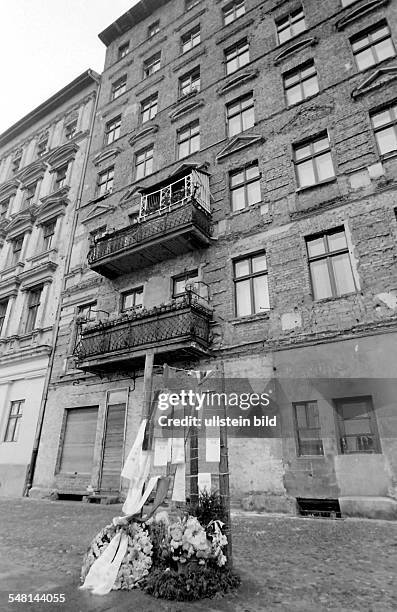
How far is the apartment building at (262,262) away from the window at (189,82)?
0.10 meters

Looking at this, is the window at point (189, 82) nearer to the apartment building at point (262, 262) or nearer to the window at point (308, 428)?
the apartment building at point (262, 262)

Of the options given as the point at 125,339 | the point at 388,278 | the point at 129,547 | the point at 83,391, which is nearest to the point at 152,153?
the point at 125,339

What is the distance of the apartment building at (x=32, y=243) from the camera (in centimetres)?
1466

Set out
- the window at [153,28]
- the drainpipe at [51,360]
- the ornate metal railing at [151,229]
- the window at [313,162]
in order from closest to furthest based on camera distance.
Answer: the window at [313,162] → the ornate metal railing at [151,229] → the drainpipe at [51,360] → the window at [153,28]

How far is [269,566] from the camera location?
177 inches

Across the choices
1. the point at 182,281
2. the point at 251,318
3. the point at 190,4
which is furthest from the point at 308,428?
the point at 190,4

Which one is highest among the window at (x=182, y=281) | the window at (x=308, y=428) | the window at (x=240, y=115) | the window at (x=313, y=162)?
the window at (x=240, y=115)

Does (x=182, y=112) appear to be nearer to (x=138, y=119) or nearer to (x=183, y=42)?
(x=138, y=119)

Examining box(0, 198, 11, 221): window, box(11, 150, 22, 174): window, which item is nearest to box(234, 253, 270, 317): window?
box(0, 198, 11, 221): window

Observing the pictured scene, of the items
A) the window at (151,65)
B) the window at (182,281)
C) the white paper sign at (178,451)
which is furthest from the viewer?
the window at (151,65)

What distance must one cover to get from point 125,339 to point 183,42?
17.0 m

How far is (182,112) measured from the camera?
53.8ft

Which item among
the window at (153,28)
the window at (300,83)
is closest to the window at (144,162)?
the window at (300,83)

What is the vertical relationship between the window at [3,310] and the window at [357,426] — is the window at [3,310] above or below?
above
